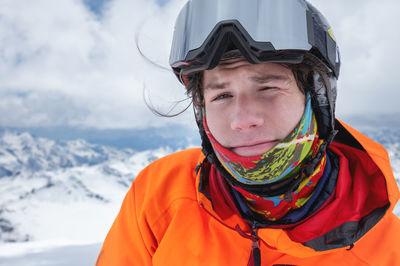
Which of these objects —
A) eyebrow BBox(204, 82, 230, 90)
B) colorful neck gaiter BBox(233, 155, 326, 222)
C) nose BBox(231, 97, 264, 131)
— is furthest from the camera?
colorful neck gaiter BBox(233, 155, 326, 222)

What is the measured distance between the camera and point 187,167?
235cm

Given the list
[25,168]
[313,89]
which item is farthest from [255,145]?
[25,168]

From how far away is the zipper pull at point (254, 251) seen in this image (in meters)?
1.82

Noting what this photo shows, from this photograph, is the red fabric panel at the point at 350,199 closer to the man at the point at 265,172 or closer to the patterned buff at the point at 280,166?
the man at the point at 265,172

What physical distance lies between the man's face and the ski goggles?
80mm

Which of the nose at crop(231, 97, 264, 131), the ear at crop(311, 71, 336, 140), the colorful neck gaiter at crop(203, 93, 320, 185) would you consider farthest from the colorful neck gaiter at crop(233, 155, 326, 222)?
the nose at crop(231, 97, 264, 131)

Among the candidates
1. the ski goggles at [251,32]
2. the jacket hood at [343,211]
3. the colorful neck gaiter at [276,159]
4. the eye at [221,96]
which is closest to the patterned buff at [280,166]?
the colorful neck gaiter at [276,159]

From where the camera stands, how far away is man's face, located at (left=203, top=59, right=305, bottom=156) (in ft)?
5.64

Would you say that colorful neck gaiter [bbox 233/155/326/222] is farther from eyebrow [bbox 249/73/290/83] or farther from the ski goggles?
the ski goggles

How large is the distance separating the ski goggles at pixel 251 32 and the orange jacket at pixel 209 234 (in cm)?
76

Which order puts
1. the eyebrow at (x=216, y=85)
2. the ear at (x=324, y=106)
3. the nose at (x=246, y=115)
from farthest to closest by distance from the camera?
the ear at (x=324, y=106) → the eyebrow at (x=216, y=85) → the nose at (x=246, y=115)

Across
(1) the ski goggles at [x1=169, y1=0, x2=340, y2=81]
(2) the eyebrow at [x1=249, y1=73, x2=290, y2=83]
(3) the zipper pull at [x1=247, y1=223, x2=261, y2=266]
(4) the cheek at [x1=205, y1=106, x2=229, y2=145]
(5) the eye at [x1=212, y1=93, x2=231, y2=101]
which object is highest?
(1) the ski goggles at [x1=169, y1=0, x2=340, y2=81]

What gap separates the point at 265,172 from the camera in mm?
1796

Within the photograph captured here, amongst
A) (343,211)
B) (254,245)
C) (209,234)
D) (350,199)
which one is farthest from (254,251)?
(350,199)
